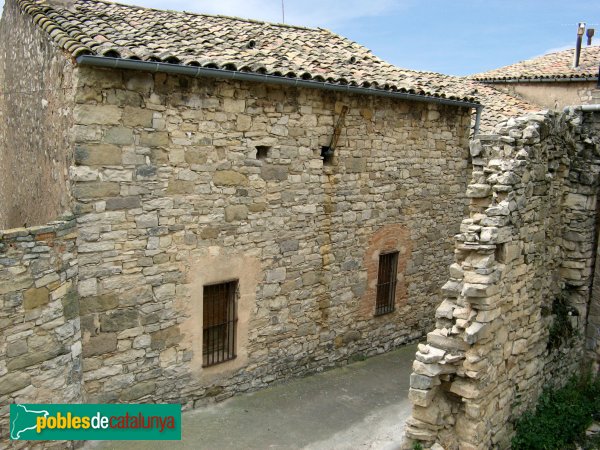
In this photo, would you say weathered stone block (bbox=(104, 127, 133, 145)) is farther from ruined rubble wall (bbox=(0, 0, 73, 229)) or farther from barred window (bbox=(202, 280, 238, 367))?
barred window (bbox=(202, 280, 238, 367))

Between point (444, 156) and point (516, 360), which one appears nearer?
point (516, 360)

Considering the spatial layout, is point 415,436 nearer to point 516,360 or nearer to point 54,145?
point 516,360

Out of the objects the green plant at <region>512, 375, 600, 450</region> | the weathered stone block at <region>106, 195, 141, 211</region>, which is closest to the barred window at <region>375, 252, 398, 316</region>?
the green plant at <region>512, 375, 600, 450</region>

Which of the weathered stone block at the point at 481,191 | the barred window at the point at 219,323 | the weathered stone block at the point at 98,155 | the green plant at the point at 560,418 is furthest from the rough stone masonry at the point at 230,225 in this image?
the green plant at the point at 560,418

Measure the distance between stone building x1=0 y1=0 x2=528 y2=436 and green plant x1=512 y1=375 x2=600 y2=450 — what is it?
10.9 feet

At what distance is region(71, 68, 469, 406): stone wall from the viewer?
257 inches

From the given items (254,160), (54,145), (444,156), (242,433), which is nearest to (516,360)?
(242,433)

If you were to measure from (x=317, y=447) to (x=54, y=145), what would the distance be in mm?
5180

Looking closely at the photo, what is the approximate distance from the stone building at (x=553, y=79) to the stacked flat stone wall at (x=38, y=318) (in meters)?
15.2

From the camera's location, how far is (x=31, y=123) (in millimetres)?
8320

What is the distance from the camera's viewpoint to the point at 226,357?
7.97m

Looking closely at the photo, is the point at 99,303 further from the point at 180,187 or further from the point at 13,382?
the point at 180,187

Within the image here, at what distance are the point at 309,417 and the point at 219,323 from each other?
1.84m

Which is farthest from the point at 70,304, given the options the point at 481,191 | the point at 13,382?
the point at 481,191
